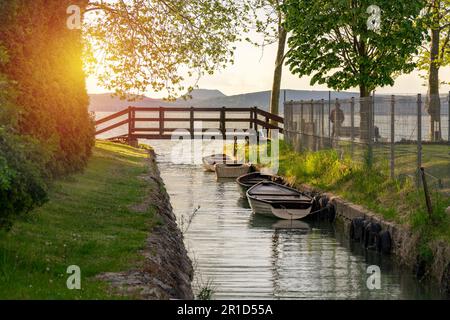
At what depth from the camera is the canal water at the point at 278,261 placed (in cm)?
1568

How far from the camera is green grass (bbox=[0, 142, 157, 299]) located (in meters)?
11.3

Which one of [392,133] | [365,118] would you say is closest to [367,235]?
[392,133]

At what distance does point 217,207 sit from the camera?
30.0m

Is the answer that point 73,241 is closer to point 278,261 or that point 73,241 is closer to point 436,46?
point 278,261

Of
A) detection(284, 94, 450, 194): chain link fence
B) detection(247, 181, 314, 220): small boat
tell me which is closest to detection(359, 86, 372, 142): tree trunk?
detection(284, 94, 450, 194): chain link fence

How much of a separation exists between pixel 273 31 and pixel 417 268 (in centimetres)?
3593

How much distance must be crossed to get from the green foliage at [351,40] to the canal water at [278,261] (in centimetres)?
688

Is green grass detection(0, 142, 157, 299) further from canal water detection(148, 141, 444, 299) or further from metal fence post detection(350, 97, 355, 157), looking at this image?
metal fence post detection(350, 97, 355, 157)

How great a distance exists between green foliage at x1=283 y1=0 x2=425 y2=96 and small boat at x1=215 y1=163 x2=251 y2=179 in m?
8.77

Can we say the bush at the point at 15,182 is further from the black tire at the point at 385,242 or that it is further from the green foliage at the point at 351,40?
the green foliage at the point at 351,40

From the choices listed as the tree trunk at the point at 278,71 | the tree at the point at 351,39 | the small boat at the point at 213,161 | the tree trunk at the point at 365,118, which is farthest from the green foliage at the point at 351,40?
the tree trunk at the point at 278,71

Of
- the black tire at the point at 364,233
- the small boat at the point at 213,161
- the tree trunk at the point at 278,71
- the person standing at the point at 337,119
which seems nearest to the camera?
the black tire at the point at 364,233

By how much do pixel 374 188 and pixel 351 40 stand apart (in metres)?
11.5

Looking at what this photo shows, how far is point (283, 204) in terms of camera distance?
26.7 m
